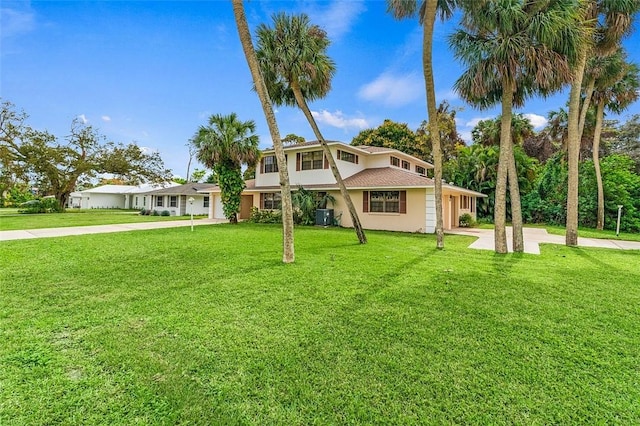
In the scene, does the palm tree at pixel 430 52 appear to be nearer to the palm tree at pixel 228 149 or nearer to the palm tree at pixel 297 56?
the palm tree at pixel 297 56

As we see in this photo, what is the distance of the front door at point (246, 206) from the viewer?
23.3 meters

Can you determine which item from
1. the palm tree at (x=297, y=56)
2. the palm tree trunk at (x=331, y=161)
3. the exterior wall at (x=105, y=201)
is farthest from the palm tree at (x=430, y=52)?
the exterior wall at (x=105, y=201)

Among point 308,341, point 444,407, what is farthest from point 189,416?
point 444,407

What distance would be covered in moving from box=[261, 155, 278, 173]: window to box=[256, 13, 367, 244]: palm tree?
29.5 ft

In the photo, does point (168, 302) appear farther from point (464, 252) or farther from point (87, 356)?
point (464, 252)

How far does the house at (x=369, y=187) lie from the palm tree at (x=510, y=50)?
5.26 metres

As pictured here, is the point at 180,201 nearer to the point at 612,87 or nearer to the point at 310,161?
the point at 310,161

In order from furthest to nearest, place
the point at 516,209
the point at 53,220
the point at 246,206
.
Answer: the point at 246,206 → the point at 53,220 → the point at 516,209

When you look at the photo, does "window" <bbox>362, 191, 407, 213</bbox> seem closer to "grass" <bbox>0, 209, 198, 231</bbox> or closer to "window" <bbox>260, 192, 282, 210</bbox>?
"window" <bbox>260, 192, 282, 210</bbox>

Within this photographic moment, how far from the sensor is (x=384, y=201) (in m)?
16.7

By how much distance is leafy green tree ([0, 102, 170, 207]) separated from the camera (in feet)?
88.9

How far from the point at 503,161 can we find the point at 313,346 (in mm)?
8990

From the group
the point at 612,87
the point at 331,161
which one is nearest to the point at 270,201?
the point at 331,161

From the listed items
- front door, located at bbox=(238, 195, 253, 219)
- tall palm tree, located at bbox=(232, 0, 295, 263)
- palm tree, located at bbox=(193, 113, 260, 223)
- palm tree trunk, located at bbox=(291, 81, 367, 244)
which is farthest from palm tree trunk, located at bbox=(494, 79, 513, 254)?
front door, located at bbox=(238, 195, 253, 219)
